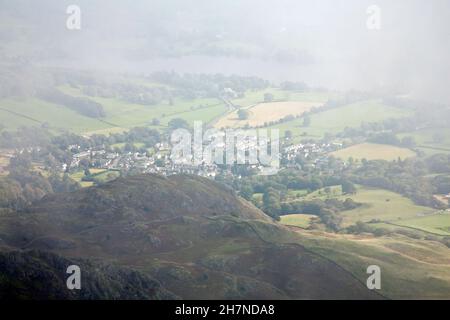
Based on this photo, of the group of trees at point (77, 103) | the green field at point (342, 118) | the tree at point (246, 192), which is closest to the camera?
the tree at point (246, 192)

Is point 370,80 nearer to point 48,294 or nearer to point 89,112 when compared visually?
point 89,112

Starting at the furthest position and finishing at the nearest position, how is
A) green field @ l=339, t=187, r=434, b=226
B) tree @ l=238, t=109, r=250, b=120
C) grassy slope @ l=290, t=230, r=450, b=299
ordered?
tree @ l=238, t=109, r=250, b=120, green field @ l=339, t=187, r=434, b=226, grassy slope @ l=290, t=230, r=450, b=299

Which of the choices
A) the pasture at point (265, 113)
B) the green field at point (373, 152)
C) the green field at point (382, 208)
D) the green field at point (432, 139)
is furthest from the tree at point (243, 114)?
the green field at point (382, 208)

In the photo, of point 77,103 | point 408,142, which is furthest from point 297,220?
point 77,103

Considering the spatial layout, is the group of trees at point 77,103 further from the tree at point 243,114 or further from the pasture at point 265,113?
the tree at point 243,114

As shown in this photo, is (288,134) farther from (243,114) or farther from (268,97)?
(268,97)

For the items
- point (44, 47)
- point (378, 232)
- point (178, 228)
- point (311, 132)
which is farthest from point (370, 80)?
point (178, 228)

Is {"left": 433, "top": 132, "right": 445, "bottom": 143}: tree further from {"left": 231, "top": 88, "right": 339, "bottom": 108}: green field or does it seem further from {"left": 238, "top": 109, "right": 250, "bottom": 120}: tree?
{"left": 238, "top": 109, "right": 250, "bottom": 120}: tree

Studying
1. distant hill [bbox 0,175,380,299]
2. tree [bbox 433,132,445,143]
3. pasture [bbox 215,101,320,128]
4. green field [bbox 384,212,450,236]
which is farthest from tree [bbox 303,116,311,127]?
distant hill [bbox 0,175,380,299]
